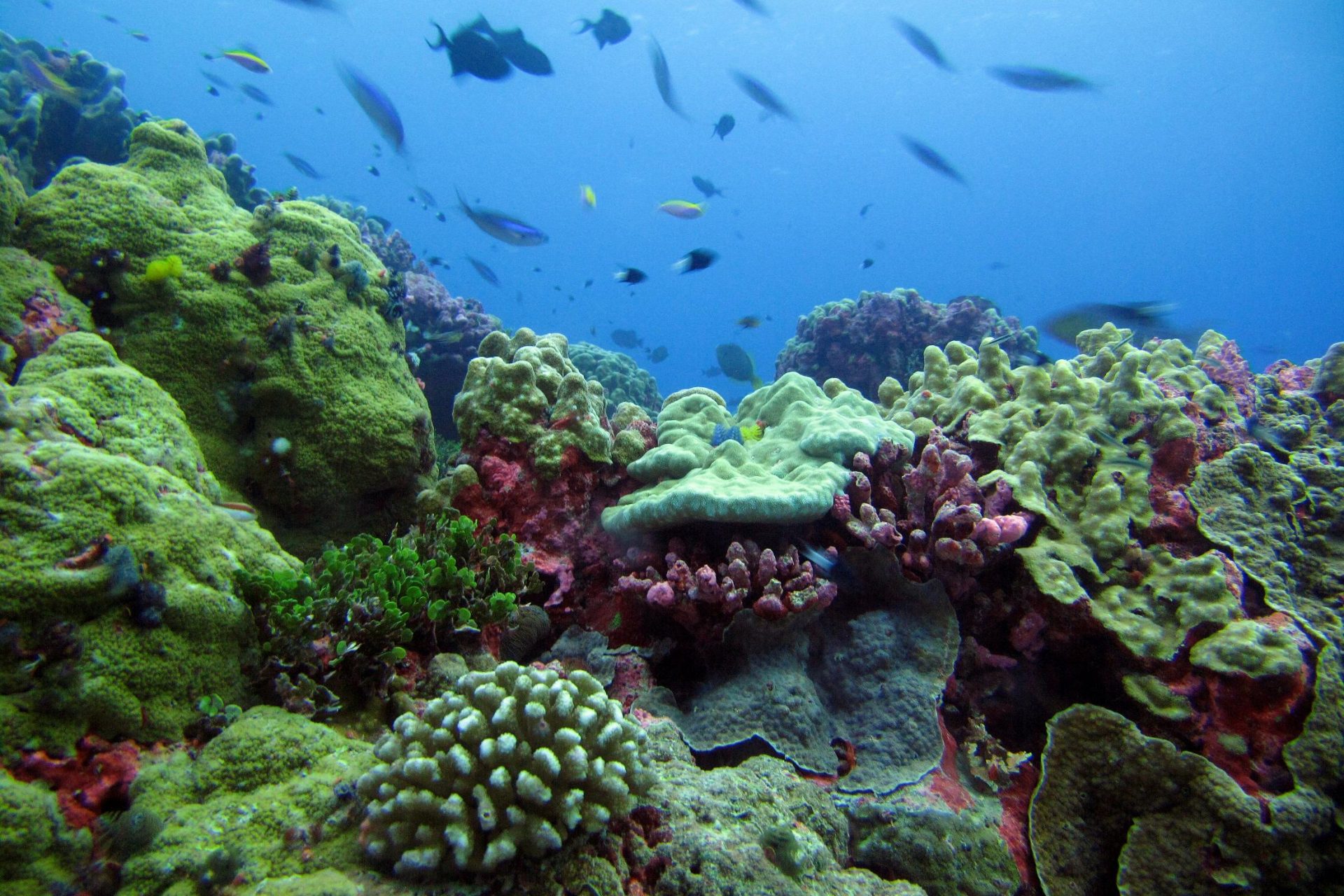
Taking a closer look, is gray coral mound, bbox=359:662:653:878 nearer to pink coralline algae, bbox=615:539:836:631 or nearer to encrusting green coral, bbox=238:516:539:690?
encrusting green coral, bbox=238:516:539:690

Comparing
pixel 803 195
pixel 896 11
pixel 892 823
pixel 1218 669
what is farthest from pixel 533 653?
pixel 803 195

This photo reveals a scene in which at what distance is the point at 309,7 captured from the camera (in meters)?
7.81

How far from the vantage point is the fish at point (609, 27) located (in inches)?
386

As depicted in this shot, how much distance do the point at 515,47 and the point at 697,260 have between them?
4685mm

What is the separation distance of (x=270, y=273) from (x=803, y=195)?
127 metres

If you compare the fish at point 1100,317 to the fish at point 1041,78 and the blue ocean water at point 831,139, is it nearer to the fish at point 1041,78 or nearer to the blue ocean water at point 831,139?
the fish at point 1041,78

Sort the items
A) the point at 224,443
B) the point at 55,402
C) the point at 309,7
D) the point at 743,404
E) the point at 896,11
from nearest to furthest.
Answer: the point at 55,402 → the point at 224,443 → the point at 743,404 → the point at 309,7 → the point at 896,11

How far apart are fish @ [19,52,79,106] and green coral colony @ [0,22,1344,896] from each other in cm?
756

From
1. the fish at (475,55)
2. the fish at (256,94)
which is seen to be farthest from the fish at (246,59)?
the fish at (256,94)

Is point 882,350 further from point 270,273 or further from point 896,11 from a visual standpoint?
point 896,11

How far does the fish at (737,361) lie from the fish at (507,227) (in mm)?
4996

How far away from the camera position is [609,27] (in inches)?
391

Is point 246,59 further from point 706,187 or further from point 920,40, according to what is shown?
point 706,187

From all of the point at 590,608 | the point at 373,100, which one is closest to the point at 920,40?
the point at 373,100
